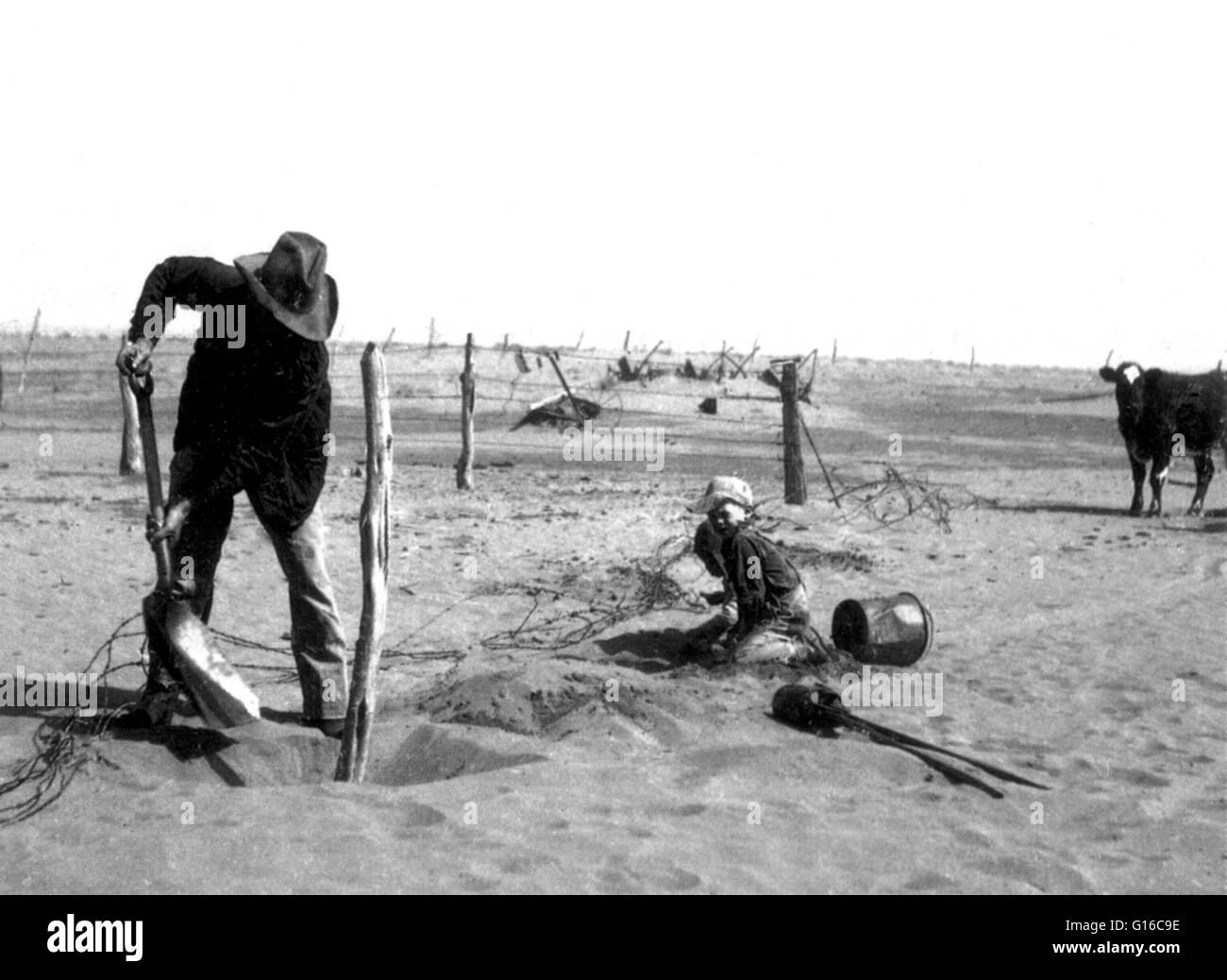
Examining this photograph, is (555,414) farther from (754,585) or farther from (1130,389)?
(754,585)

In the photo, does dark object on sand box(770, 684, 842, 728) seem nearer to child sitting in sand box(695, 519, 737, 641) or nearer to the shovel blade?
child sitting in sand box(695, 519, 737, 641)

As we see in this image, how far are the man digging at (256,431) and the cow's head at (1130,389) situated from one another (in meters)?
9.75

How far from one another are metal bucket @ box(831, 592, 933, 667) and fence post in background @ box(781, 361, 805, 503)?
5.10 m

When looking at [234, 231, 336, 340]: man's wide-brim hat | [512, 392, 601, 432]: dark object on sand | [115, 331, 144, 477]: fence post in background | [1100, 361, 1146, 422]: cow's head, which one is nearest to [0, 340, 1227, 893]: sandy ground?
[115, 331, 144, 477]: fence post in background

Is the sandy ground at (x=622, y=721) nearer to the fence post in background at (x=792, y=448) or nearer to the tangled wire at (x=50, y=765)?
the tangled wire at (x=50, y=765)

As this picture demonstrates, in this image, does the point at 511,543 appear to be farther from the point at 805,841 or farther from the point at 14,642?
the point at 805,841

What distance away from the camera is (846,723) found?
5.14m

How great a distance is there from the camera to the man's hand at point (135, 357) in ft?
14.5

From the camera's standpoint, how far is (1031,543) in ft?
34.6

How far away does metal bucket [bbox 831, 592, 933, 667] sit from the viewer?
6309 millimetres

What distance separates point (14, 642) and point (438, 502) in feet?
18.8

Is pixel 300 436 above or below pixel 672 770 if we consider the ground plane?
above

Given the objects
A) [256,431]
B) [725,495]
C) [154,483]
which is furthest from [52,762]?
[725,495]
